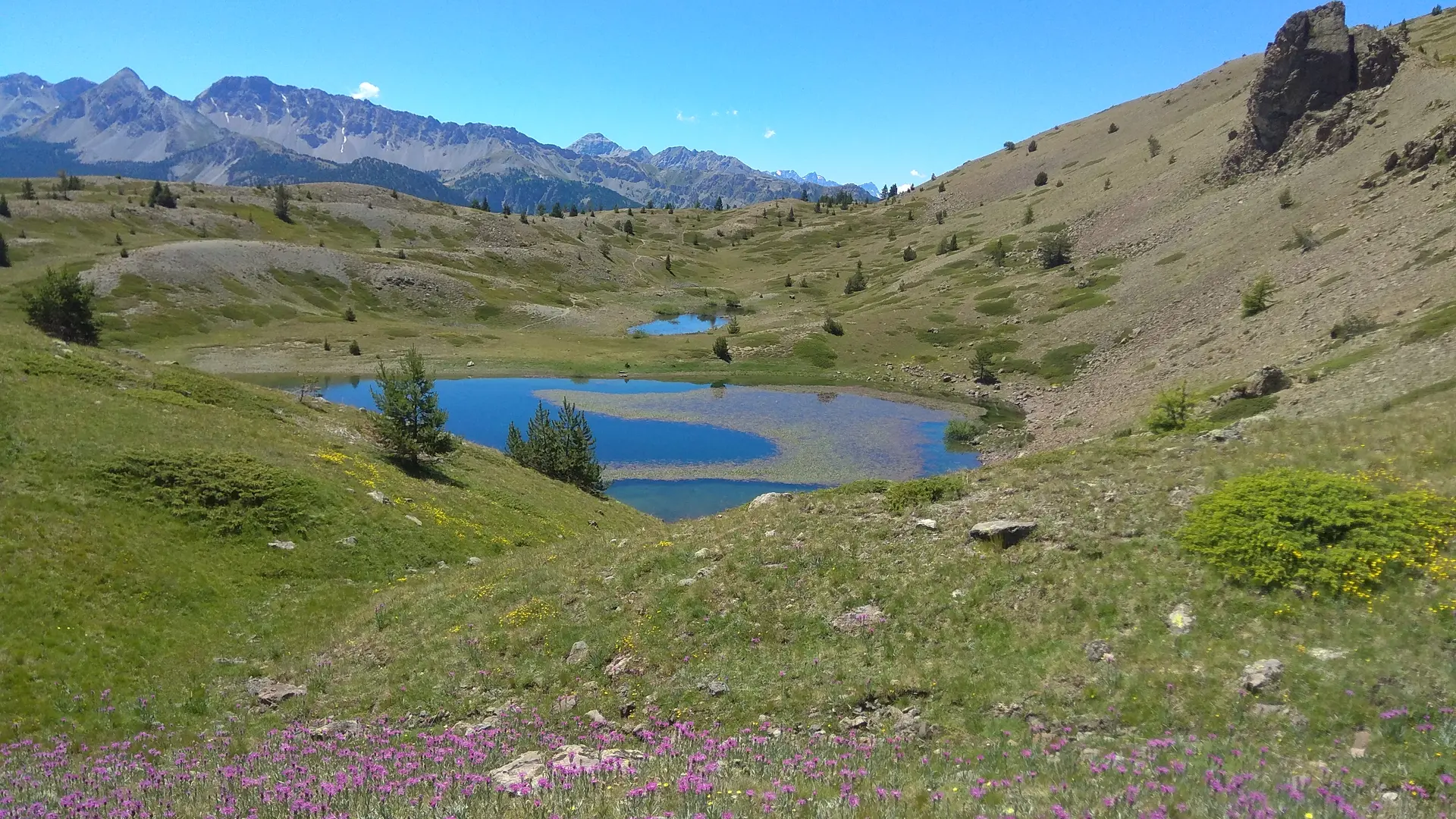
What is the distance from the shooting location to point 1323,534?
14375 millimetres

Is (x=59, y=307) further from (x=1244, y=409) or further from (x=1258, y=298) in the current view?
(x=1258, y=298)

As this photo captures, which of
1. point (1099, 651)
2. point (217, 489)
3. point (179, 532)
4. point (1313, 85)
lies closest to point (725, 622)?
point (1099, 651)

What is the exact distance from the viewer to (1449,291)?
40.9 m

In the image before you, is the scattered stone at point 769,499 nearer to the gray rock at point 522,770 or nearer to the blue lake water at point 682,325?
the gray rock at point 522,770

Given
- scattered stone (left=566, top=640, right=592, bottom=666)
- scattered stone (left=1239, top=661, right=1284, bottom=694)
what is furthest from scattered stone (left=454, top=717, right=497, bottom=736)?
scattered stone (left=1239, top=661, right=1284, bottom=694)

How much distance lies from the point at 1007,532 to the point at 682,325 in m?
147

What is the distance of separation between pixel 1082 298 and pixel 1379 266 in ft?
152

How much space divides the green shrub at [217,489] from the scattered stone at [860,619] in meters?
24.4

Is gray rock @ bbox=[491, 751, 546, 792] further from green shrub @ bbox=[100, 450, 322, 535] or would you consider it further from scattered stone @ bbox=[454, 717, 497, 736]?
green shrub @ bbox=[100, 450, 322, 535]

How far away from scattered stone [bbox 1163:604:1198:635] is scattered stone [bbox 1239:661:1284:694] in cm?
159

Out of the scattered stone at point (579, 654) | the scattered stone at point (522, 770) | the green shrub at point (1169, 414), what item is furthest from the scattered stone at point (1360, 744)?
the green shrub at point (1169, 414)

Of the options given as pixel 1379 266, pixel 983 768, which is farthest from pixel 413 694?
pixel 1379 266

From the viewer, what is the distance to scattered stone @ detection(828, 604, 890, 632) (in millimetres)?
16188

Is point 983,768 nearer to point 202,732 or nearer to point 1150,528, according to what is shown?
point 1150,528
